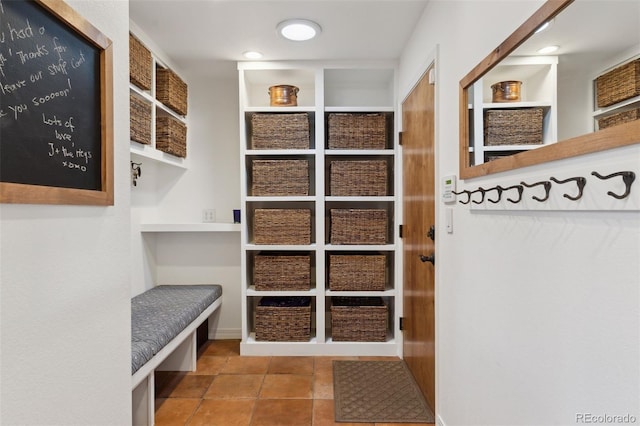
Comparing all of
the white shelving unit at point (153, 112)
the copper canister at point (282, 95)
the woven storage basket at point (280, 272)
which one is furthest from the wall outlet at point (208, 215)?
the copper canister at point (282, 95)

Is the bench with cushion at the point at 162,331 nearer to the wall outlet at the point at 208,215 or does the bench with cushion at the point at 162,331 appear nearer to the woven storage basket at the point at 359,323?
the wall outlet at the point at 208,215

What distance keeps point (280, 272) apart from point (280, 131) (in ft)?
3.86

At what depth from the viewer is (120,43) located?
1.11m

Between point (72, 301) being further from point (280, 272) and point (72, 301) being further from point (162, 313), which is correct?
point (280, 272)

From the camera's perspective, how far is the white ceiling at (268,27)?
194 cm

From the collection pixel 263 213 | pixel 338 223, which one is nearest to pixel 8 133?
pixel 263 213

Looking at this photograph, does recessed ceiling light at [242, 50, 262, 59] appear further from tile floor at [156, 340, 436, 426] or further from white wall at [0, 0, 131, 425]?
tile floor at [156, 340, 436, 426]

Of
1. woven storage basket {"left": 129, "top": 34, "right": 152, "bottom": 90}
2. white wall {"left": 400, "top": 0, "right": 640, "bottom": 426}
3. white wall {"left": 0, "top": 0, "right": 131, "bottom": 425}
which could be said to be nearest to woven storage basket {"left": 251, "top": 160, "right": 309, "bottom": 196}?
woven storage basket {"left": 129, "top": 34, "right": 152, "bottom": 90}

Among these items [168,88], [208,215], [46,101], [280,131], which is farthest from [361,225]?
[46,101]

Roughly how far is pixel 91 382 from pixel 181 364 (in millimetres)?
1652

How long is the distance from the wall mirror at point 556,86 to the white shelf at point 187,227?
211 centimetres

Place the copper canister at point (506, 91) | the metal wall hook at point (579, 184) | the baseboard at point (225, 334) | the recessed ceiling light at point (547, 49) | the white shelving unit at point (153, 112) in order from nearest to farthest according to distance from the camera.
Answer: the metal wall hook at point (579, 184) < the recessed ceiling light at point (547, 49) < the copper canister at point (506, 91) < the white shelving unit at point (153, 112) < the baseboard at point (225, 334)

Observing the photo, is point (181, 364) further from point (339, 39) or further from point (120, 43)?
point (339, 39)

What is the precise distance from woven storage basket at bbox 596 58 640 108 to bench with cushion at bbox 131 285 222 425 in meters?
2.01
